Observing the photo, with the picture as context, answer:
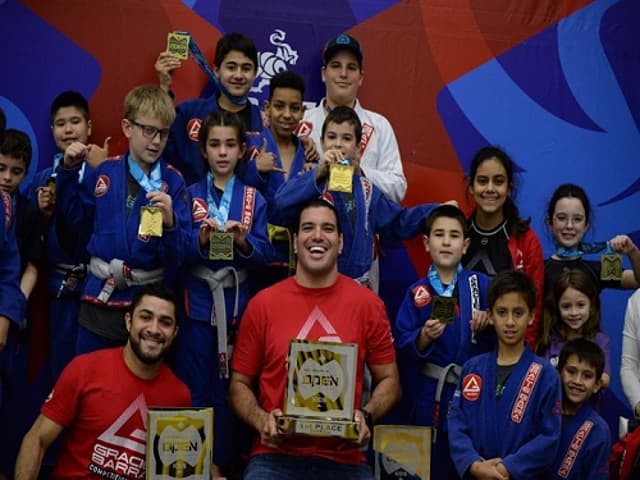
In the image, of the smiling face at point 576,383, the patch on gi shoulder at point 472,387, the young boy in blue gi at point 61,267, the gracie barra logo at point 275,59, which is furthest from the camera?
the gracie barra logo at point 275,59

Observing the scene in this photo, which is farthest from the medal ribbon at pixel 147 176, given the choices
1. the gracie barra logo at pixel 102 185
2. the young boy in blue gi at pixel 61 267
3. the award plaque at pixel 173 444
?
the award plaque at pixel 173 444

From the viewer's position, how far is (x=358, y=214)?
578cm

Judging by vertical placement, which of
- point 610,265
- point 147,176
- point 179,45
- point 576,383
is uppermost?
point 179,45

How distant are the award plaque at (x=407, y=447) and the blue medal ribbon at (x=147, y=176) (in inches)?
62.7

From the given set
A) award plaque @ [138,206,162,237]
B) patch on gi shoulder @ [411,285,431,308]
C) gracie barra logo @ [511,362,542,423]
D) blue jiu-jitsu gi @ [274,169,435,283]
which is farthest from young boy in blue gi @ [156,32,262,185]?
gracie barra logo @ [511,362,542,423]

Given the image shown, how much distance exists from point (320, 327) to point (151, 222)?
0.91 metres

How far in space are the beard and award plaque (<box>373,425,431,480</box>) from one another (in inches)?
41.8

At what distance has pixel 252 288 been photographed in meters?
6.03

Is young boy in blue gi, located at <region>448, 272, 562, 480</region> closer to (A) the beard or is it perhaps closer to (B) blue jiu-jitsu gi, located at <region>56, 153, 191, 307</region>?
(A) the beard

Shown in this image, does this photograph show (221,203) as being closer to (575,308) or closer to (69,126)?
(69,126)

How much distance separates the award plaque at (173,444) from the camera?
16.2 feet

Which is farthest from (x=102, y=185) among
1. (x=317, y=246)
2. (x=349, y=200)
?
(x=349, y=200)

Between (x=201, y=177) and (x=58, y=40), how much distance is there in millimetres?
1242

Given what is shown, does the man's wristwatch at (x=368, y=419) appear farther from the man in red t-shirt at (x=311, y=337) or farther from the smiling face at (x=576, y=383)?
the smiling face at (x=576, y=383)
